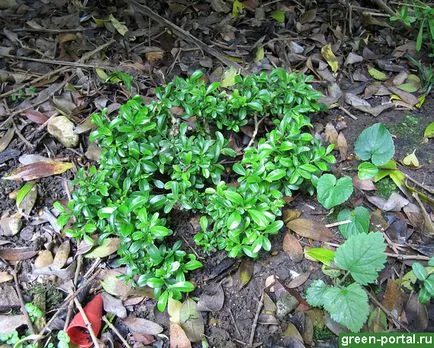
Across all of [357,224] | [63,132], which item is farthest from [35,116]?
[357,224]

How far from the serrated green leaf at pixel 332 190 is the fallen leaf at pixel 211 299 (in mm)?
592

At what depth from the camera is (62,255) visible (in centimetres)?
207

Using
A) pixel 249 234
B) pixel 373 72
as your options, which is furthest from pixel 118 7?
pixel 249 234

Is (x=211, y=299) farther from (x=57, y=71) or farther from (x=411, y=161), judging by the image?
(x=57, y=71)

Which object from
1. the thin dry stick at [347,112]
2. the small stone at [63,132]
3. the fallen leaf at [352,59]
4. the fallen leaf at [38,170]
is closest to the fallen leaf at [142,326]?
the fallen leaf at [38,170]

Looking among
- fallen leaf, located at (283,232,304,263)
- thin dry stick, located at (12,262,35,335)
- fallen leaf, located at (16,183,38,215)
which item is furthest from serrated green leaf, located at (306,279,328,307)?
fallen leaf, located at (16,183,38,215)

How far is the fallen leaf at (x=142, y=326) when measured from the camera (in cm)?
185

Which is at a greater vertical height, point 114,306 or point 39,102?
point 39,102

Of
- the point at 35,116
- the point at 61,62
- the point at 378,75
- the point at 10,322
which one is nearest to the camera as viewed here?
the point at 10,322

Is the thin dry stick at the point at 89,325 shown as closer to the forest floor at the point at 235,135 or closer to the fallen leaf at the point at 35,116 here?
the forest floor at the point at 235,135

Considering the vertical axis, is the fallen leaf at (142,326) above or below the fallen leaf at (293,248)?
below

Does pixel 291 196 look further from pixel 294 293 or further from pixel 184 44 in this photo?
pixel 184 44

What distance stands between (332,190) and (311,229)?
20 centimetres

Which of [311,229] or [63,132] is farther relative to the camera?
[63,132]
